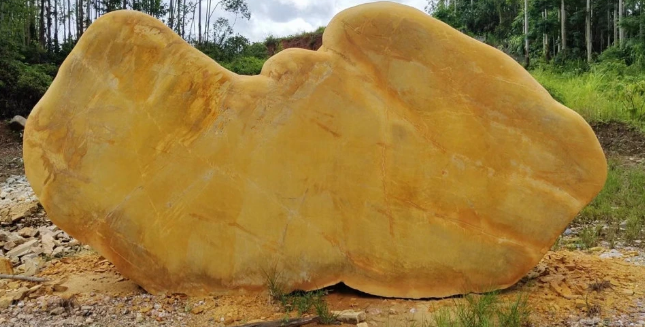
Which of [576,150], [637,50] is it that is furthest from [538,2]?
[576,150]

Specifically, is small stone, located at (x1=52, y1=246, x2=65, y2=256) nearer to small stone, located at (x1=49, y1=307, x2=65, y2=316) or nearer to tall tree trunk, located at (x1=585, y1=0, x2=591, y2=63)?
small stone, located at (x1=49, y1=307, x2=65, y2=316)

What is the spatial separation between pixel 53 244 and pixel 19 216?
166 cm

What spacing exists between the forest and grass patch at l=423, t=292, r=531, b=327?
28.2ft

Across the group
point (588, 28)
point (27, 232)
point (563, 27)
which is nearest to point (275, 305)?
point (27, 232)

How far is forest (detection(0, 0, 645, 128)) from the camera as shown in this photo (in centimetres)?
1210

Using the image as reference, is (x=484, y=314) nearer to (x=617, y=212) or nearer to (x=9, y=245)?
(x=617, y=212)

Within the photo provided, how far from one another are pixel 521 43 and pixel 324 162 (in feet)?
79.4

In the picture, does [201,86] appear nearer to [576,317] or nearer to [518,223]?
[518,223]

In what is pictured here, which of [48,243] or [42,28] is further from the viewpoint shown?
[42,28]

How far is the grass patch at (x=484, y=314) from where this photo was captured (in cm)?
270

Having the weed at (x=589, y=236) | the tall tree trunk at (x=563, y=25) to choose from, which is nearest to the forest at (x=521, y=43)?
the tall tree trunk at (x=563, y=25)

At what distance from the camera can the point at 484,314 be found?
2.80 m

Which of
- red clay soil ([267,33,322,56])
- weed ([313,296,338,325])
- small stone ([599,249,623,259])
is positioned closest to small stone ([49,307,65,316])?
weed ([313,296,338,325])

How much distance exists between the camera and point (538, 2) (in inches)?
922
